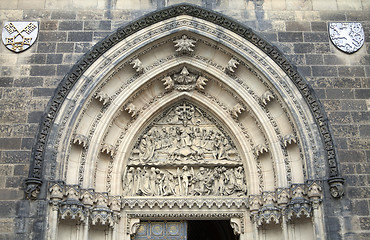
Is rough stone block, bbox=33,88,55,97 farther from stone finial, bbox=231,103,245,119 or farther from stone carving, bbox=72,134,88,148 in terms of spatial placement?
stone finial, bbox=231,103,245,119

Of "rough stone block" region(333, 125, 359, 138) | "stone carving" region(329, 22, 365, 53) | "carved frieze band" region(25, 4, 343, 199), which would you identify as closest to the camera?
"carved frieze band" region(25, 4, 343, 199)

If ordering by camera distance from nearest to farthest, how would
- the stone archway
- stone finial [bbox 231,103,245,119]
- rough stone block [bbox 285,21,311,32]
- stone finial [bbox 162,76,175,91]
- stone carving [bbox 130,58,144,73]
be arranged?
1. the stone archway
2. stone carving [bbox 130,58,144,73]
3. rough stone block [bbox 285,21,311,32]
4. stone finial [bbox 231,103,245,119]
5. stone finial [bbox 162,76,175,91]

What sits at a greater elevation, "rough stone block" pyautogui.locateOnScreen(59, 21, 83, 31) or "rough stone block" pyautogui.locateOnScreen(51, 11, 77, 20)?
"rough stone block" pyautogui.locateOnScreen(51, 11, 77, 20)

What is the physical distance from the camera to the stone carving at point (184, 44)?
11.6 metres

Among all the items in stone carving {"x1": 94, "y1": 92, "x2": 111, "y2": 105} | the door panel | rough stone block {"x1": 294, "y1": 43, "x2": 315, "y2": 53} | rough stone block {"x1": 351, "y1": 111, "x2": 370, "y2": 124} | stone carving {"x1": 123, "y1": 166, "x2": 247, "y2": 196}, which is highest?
rough stone block {"x1": 294, "y1": 43, "x2": 315, "y2": 53}

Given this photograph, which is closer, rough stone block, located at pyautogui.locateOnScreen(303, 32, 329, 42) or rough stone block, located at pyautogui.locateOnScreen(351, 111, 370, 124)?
rough stone block, located at pyautogui.locateOnScreen(351, 111, 370, 124)

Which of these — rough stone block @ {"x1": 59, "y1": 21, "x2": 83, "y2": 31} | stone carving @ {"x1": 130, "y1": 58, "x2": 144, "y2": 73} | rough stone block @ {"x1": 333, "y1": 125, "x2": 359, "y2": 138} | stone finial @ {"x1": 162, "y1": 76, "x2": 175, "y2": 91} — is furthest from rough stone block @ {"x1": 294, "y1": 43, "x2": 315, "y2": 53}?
rough stone block @ {"x1": 59, "y1": 21, "x2": 83, "y2": 31}

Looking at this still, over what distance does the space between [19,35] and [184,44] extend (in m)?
3.87

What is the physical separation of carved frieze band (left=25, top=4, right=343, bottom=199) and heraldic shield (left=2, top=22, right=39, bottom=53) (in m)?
1.35

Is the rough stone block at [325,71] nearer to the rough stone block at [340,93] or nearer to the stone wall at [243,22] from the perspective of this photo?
the stone wall at [243,22]

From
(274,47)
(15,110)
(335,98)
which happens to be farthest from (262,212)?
(15,110)

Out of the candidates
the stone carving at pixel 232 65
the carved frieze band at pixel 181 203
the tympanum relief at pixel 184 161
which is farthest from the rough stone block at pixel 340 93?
the tympanum relief at pixel 184 161

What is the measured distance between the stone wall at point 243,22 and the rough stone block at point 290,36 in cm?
2

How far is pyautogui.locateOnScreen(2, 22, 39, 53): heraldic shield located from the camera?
1116cm
